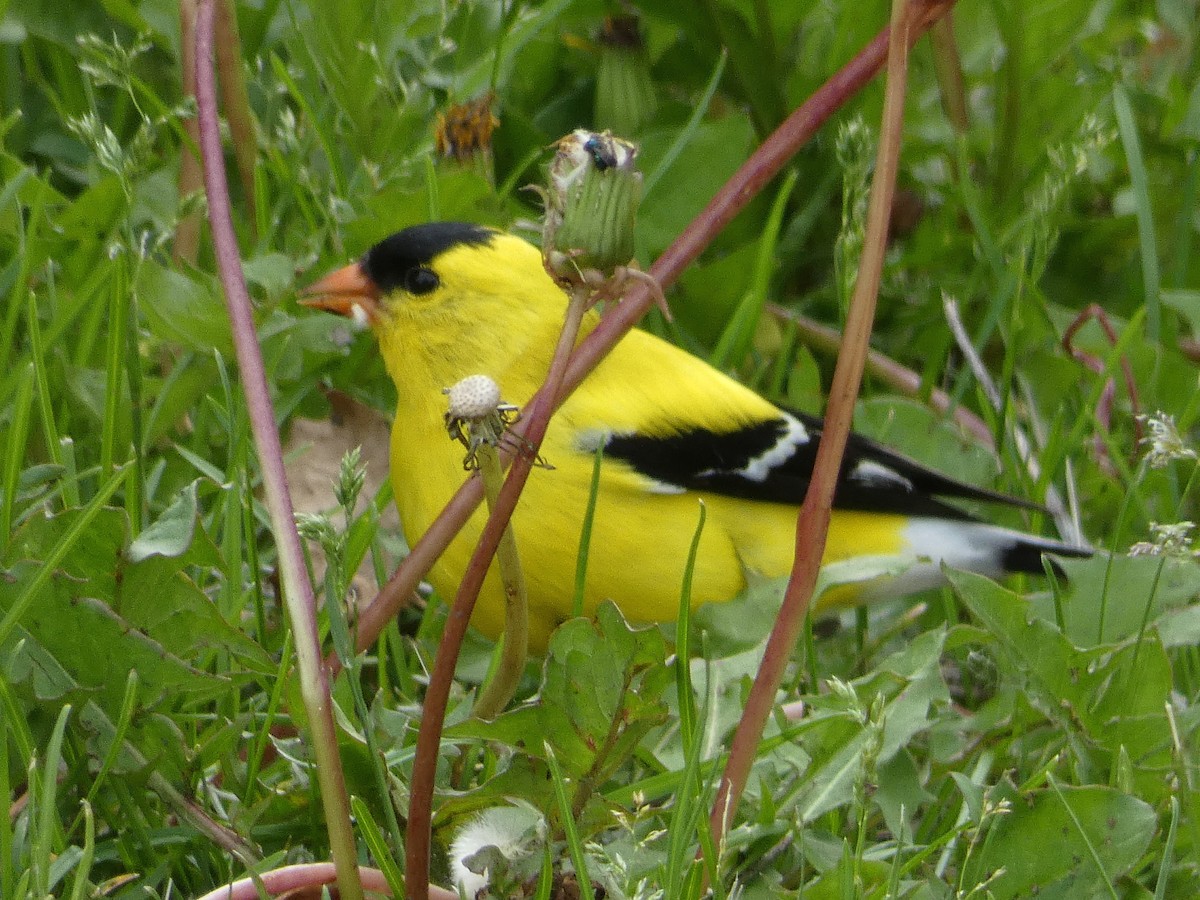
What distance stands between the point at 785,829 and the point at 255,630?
2.12 ft

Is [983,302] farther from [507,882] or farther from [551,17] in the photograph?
[507,882]

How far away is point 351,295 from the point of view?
2.11 m

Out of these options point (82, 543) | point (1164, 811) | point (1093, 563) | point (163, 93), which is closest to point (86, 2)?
point (163, 93)

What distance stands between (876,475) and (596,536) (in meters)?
0.51

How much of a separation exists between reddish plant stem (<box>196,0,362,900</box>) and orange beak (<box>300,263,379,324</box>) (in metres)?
0.83

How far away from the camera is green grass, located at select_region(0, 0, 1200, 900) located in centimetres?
129

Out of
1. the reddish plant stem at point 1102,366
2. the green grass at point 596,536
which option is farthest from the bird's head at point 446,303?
the reddish plant stem at point 1102,366

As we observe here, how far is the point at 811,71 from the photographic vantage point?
2879 mm

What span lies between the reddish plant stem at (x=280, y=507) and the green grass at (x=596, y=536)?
0.04 meters

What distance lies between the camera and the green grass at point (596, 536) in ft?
4.22

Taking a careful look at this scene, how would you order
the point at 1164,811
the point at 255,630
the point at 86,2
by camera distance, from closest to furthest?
the point at 1164,811 → the point at 255,630 → the point at 86,2

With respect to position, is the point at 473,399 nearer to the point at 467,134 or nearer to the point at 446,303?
the point at 446,303

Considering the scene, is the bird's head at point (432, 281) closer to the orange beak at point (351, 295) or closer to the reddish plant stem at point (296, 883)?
the orange beak at point (351, 295)

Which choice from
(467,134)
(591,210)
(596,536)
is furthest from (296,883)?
(467,134)
